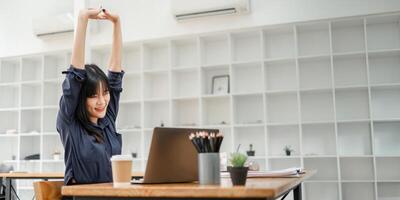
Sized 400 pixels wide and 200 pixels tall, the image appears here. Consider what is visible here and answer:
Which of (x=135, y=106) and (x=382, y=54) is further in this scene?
(x=135, y=106)

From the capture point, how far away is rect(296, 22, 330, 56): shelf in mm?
5102

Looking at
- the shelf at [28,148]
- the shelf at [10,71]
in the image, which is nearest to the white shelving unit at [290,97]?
the shelf at [28,148]

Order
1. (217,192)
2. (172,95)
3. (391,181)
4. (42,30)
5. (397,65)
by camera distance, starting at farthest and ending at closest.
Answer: (42,30), (172,95), (397,65), (391,181), (217,192)

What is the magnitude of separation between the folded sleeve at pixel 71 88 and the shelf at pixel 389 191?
4.18 metres

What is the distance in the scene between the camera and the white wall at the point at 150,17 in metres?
4.83

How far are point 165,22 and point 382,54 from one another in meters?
2.62

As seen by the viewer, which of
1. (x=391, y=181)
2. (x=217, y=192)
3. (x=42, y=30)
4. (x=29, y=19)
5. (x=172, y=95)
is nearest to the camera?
(x=217, y=192)

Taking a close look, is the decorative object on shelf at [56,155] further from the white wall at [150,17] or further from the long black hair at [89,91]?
the long black hair at [89,91]

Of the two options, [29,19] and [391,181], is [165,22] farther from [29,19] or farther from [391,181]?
[391,181]

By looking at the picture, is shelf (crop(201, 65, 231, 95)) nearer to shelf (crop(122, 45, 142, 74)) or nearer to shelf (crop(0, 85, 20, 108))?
shelf (crop(122, 45, 142, 74))

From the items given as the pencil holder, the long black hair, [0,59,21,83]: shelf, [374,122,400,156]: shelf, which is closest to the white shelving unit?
[374,122,400,156]: shelf

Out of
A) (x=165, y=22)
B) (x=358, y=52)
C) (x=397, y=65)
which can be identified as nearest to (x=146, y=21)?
(x=165, y=22)

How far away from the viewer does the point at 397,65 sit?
494 cm

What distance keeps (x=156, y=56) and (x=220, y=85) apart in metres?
1.07
